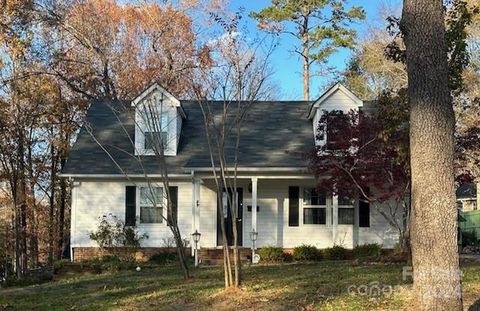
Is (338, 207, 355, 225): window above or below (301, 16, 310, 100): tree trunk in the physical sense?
below

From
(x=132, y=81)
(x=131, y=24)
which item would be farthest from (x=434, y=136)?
(x=131, y=24)

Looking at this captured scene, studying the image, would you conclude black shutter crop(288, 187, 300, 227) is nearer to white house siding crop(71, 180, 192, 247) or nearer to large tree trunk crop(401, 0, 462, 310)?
white house siding crop(71, 180, 192, 247)

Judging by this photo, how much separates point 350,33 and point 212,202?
17283mm

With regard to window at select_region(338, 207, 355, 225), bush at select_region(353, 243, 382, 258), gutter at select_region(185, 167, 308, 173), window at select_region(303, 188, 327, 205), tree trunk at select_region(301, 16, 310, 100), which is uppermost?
tree trunk at select_region(301, 16, 310, 100)

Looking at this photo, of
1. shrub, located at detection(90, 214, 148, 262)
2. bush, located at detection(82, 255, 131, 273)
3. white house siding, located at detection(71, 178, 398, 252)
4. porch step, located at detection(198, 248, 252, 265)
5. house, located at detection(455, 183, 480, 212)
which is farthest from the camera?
house, located at detection(455, 183, 480, 212)

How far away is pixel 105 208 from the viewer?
18547mm

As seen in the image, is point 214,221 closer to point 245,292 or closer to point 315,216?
point 315,216

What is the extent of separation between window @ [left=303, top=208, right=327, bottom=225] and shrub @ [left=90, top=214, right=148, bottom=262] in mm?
5056

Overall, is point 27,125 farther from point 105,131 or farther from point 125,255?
point 125,255

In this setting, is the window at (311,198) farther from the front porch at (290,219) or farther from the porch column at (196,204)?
the porch column at (196,204)

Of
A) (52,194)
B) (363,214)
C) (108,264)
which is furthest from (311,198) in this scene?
(52,194)

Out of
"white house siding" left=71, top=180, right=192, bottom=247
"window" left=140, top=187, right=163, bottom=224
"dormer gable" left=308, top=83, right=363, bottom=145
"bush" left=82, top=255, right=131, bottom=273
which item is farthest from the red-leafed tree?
"bush" left=82, top=255, right=131, bottom=273

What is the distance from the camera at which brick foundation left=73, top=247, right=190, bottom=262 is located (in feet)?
59.4

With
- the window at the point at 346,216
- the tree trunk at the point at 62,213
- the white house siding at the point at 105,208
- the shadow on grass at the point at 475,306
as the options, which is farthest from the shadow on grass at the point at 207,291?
the tree trunk at the point at 62,213
